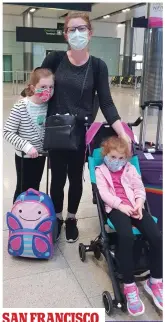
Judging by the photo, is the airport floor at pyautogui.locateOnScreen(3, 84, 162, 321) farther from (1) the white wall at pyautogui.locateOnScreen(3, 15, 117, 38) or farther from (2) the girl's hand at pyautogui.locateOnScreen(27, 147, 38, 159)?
(1) the white wall at pyautogui.locateOnScreen(3, 15, 117, 38)

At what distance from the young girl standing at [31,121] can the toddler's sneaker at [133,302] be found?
3.16 ft

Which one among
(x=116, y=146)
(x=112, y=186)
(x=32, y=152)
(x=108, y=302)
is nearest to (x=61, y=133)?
(x=32, y=152)

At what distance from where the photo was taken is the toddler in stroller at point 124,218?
1765mm

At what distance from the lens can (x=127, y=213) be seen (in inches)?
75.7

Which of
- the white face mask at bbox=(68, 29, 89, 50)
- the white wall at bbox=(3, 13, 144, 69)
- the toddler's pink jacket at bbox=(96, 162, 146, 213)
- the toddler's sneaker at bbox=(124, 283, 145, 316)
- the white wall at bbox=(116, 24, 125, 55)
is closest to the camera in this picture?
the toddler's sneaker at bbox=(124, 283, 145, 316)

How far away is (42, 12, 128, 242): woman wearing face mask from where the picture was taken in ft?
6.90

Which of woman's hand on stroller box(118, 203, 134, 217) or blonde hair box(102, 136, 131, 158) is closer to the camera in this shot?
woman's hand on stroller box(118, 203, 134, 217)

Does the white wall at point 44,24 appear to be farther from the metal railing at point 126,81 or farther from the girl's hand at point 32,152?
the girl's hand at point 32,152

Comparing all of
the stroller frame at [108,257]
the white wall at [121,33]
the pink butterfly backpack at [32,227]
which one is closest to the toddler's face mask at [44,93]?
the stroller frame at [108,257]

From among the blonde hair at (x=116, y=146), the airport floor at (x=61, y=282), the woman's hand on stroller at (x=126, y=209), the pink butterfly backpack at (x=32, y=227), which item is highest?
the blonde hair at (x=116, y=146)

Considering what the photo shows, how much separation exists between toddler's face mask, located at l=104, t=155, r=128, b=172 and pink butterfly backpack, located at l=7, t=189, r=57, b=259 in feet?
1.55

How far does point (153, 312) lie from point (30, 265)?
0.83 meters

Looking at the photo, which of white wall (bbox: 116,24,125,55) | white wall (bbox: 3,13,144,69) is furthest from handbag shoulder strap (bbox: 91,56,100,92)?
white wall (bbox: 116,24,125,55)

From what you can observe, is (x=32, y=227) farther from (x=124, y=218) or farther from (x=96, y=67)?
(x=96, y=67)
